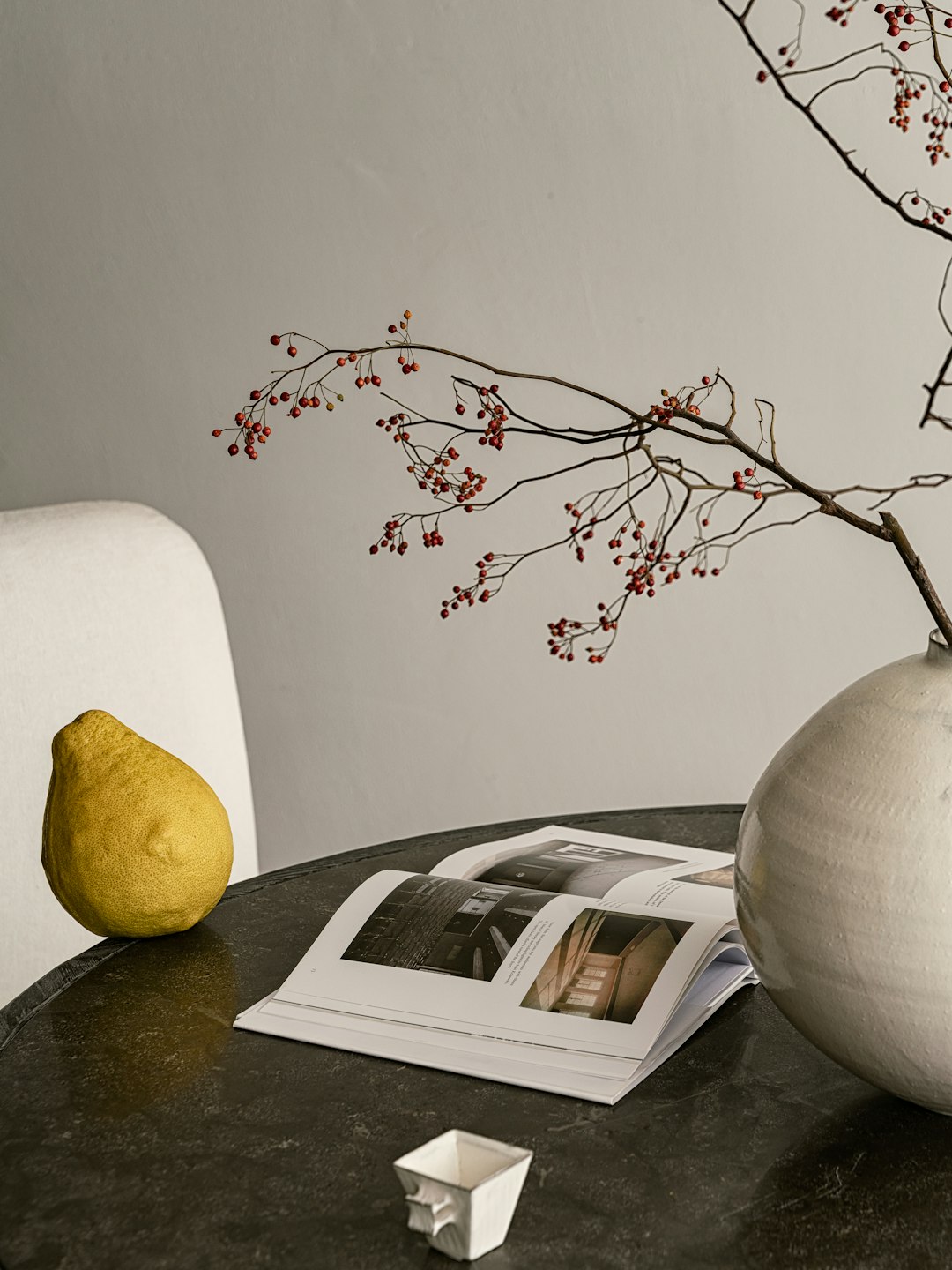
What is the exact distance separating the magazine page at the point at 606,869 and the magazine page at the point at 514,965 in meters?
0.07

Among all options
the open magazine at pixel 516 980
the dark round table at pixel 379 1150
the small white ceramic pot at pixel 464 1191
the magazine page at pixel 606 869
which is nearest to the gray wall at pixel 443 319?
the magazine page at pixel 606 869

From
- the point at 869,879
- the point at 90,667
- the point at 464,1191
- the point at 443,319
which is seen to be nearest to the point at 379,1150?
the point at 464,1191

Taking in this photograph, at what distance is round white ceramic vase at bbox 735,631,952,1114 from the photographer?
25.1 inches

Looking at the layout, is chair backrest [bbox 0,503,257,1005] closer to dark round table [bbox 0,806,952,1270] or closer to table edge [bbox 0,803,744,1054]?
table edge [bbox 0,803,744,1054]

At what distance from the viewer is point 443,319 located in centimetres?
210

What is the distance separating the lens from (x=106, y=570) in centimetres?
138

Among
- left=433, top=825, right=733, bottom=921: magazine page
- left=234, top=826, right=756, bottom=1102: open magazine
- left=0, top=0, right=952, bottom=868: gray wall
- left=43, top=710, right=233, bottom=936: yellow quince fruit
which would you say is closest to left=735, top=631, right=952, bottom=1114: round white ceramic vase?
left=234, top=826, right=756, bottom=1102: open magazine

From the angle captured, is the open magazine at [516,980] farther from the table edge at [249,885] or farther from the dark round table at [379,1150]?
the table edge at [249,885]

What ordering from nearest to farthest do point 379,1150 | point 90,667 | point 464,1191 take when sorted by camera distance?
point 464,1191 < point 379,1150 < point 90,667

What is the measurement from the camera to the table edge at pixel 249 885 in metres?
0.91

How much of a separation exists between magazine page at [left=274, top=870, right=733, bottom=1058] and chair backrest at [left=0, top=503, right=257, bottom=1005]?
496 mm

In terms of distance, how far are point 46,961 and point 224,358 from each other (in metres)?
1.20

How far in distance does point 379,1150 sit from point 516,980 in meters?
0.18

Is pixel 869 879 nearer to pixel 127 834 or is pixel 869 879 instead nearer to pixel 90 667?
pixel 127 834
